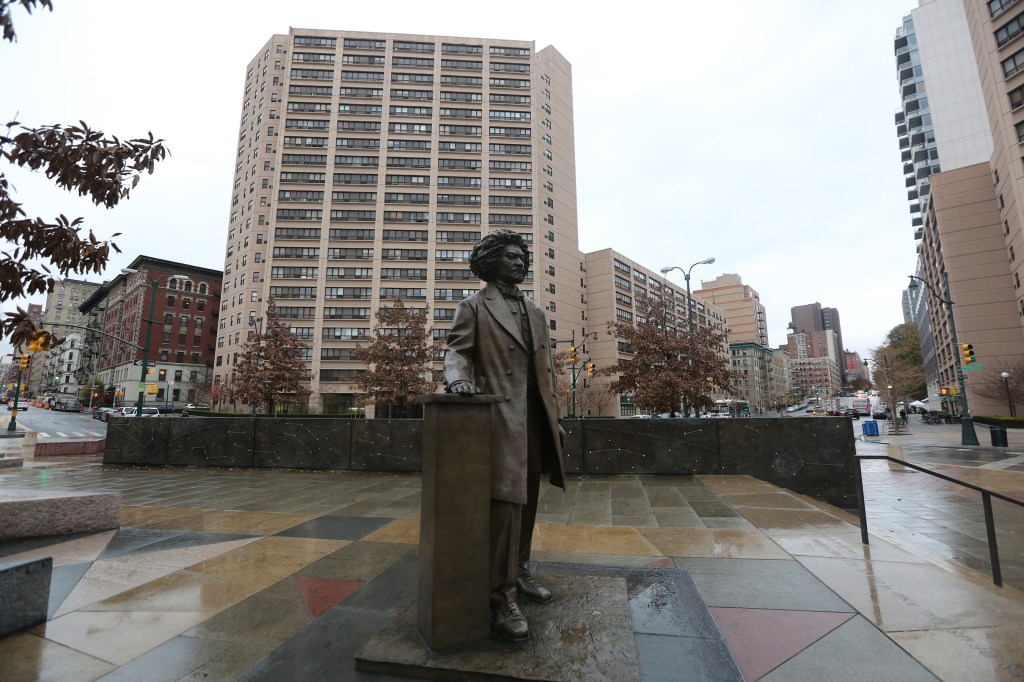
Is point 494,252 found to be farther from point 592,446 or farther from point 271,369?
point 271,369

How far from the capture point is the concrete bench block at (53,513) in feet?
17.1

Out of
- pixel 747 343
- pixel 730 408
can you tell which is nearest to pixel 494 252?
pixel 730 408

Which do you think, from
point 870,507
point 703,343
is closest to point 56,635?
point 870,507

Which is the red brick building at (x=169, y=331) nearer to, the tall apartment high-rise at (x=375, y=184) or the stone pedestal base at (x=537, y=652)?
the tall apartment high-rise at (x=375, y=184)

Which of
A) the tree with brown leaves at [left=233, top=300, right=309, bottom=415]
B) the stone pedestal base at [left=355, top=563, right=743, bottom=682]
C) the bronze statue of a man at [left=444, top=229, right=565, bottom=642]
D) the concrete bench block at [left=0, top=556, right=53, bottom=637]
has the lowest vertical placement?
the stone pedestal base at [left=355, top=563, right=743, bottom=682]

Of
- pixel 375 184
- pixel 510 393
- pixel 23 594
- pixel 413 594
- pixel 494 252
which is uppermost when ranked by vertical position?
pixel 375 184

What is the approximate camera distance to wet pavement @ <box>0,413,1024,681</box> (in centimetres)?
265

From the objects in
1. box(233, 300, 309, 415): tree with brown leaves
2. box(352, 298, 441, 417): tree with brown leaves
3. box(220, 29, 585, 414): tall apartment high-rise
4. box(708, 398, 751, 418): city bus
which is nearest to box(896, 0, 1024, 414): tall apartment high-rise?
box(708, 398, 751, 418): city bus

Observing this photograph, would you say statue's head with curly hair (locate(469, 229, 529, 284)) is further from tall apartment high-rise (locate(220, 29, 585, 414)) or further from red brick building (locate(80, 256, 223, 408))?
red brick building (locate(80, 256, 223, 408))

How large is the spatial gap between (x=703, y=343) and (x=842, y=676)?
803 inches

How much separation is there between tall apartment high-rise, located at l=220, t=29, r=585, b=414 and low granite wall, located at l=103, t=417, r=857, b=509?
4349 centimetres

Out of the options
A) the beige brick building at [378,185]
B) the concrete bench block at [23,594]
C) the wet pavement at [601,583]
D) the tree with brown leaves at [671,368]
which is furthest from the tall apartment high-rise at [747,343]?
the concrete bench block at [23,594]

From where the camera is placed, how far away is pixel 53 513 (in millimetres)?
5441

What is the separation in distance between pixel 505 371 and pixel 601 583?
6.16 ft
